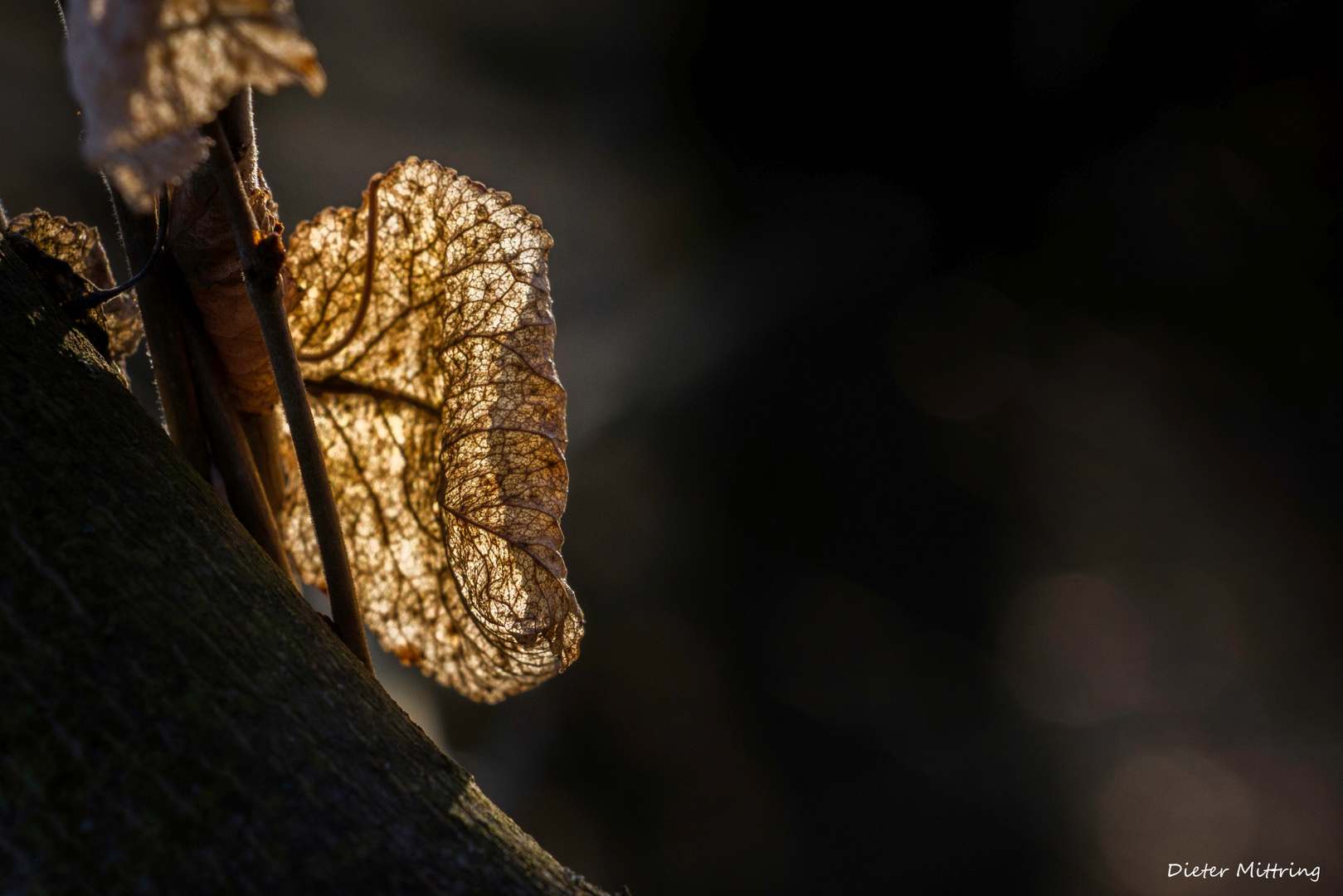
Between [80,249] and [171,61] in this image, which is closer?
[171,61]

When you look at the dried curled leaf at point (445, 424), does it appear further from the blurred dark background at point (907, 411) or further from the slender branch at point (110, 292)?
the blurred dark background at point (907, 411)

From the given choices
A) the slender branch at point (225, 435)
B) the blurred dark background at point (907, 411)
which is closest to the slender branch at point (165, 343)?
the slender branch at point (225, 435)

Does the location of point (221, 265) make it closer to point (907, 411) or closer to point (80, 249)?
point (80, 249)

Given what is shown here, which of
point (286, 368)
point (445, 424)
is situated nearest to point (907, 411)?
point (445, 424)

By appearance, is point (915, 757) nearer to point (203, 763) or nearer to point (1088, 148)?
point (1088, 148)

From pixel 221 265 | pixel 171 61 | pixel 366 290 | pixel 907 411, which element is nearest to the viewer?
pixel 171 61

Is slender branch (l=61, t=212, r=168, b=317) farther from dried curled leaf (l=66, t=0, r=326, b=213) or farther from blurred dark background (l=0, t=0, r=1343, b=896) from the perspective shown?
blurred dark background (l=0, t=0, r=1343, b=896)
